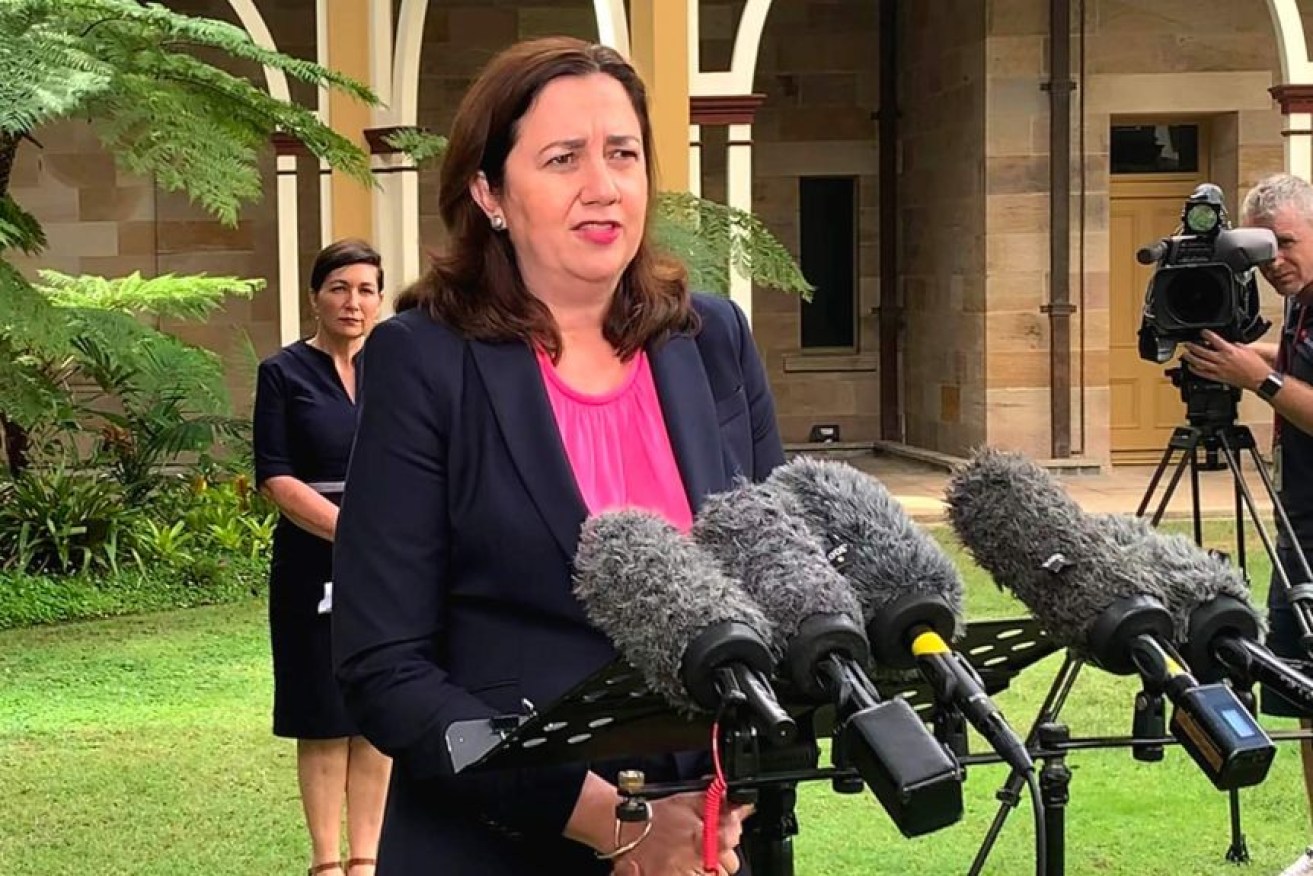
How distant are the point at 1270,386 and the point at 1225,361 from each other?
0.28 m

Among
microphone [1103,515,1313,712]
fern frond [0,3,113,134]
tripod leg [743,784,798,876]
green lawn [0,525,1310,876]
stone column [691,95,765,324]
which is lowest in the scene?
green lawn [0,525,1310,876]

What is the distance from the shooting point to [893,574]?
1863 millimetres

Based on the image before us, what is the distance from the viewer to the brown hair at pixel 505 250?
227 cm

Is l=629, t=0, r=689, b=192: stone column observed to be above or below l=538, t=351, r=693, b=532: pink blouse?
above

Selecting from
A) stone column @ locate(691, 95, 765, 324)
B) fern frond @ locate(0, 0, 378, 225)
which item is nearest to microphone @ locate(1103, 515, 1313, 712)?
fern frond @ locate(0, 0, 378, 225)

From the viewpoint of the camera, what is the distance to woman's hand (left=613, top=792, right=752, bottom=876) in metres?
2.05

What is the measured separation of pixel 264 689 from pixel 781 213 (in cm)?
1078

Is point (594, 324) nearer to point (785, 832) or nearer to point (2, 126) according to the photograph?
point (785, 832)

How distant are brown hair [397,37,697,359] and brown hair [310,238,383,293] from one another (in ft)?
9.50

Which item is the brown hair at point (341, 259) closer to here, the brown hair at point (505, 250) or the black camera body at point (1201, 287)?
the black camera body at point (1201, 287)

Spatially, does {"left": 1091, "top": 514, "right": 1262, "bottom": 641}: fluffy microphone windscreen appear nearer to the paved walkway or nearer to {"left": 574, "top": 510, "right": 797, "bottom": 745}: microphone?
{"left": 574, "top": 510, "right": 797, "bottom": 745}: microphone

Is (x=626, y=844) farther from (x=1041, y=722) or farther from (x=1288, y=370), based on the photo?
(x=1288, y=370)

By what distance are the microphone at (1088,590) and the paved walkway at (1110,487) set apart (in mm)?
10368

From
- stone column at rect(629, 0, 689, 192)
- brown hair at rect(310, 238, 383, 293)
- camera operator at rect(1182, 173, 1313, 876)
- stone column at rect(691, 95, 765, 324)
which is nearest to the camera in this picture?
camera operator at rect(1182, 173, 1313, 876)
